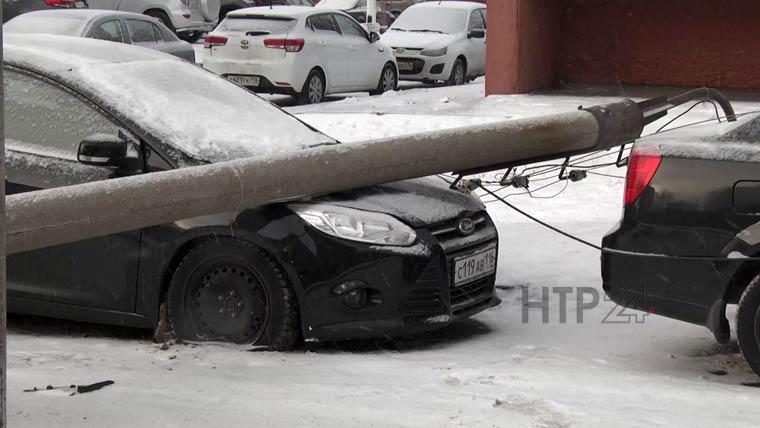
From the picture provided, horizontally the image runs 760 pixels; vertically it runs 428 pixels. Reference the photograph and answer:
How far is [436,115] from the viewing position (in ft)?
45.2

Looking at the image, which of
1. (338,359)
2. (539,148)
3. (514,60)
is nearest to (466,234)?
(539,148)

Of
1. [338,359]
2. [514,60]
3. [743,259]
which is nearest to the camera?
[743,259]

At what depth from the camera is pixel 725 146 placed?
5.60 m

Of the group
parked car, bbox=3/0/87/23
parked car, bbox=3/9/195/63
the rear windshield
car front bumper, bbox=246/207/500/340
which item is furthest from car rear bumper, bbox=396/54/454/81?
car front bumper, bbox=246/207/500/340

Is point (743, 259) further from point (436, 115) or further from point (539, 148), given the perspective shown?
point (436, 115)

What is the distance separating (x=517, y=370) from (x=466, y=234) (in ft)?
3.19

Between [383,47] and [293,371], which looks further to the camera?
[383,47]

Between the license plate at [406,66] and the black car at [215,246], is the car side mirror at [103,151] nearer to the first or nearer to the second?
the black car at [215,246]

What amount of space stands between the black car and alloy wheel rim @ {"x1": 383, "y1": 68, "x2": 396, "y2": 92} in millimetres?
13571

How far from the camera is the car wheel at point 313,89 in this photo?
58.7ft

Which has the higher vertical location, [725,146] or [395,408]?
[725,146]

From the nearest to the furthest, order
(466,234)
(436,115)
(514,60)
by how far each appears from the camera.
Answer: (466,234) < (436,115) < (514,60)

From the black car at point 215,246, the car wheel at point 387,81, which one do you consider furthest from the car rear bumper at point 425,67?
the black car at point 215,246

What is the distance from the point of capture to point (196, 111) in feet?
21.8
